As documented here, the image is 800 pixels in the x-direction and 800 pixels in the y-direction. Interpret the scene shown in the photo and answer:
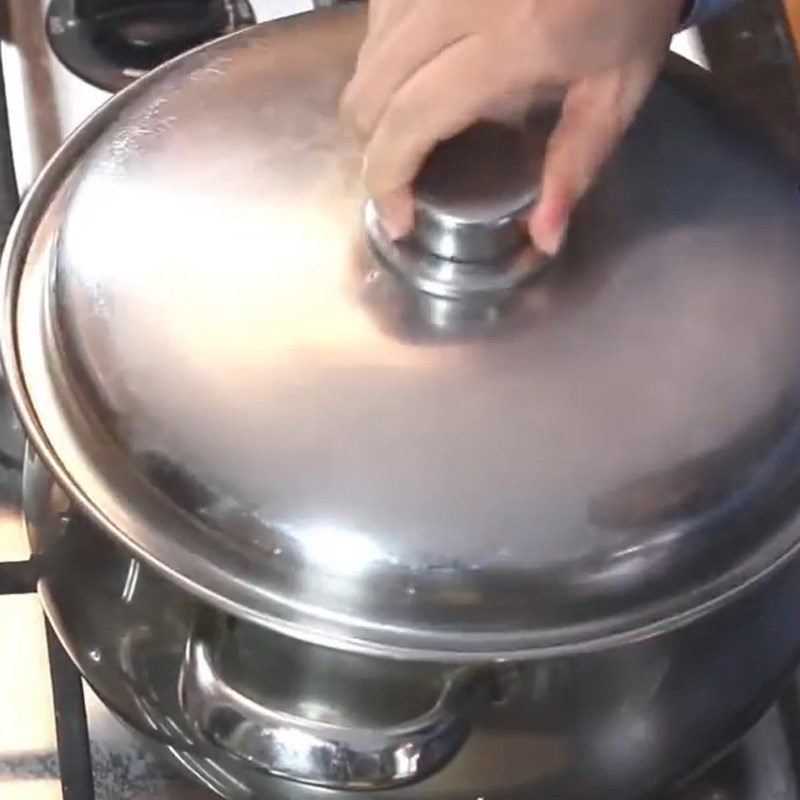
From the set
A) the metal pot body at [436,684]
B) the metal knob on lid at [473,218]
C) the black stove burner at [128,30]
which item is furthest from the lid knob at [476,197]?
the black stove burner at [128,30]

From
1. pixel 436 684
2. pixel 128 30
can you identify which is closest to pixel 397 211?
pixel 436 684

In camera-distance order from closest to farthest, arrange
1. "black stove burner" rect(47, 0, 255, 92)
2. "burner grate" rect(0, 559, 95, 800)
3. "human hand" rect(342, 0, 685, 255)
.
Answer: "human hand" rect(342, 0, 685, 255) → "burner grate" rect(0, 559, 95, 800) → "black stove burner" rect(47, 0, 255, 92)

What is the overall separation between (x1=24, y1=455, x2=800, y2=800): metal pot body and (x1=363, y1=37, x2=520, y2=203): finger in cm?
17

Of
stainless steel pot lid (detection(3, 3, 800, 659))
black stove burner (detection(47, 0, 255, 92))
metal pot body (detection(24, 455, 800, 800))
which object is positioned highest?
stainless steel pot lid (detection(3, 3, 800, 659))

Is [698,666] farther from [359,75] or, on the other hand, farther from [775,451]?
[359,75]

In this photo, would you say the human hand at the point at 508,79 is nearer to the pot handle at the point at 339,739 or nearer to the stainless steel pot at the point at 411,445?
the stainless steel pot at the point at 411,445

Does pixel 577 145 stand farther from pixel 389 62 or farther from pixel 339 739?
pixel 339 739

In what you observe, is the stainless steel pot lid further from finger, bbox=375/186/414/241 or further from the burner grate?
the burner grate

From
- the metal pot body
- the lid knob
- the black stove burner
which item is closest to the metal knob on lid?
the lid knob

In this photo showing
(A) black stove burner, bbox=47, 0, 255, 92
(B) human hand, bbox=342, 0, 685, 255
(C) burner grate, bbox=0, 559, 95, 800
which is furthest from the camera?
(A) black stove burner, bbox=47, 0, 255, 92

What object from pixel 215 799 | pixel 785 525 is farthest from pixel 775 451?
pixel 215 799

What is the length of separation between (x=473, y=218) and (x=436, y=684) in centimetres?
17

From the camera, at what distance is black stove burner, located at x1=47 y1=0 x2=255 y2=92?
A: 0.85 m

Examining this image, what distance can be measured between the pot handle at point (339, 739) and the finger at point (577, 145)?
17 centimetres
